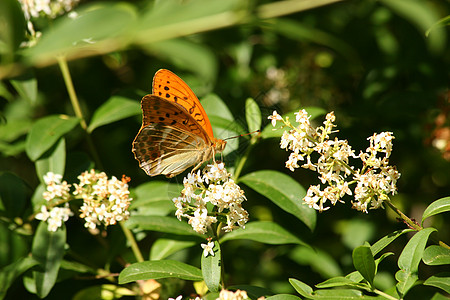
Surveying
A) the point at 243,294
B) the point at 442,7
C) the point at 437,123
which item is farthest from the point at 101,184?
the point at 442,7

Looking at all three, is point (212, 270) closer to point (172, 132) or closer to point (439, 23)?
point (172, 132)

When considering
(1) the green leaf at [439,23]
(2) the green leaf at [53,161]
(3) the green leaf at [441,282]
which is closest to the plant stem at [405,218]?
(3) the green leaf at [441,282]

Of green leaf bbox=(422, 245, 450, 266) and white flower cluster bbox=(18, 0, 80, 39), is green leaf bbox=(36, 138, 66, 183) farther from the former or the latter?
green leaf bbox=(422, 245, 450, 266)

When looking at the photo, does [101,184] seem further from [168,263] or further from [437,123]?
[437,123]

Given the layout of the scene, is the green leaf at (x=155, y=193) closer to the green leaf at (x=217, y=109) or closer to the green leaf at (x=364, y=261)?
the green leaf at (x=217, y=109)

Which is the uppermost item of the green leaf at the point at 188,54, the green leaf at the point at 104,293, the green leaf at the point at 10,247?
the green leaf at the point at 188,54

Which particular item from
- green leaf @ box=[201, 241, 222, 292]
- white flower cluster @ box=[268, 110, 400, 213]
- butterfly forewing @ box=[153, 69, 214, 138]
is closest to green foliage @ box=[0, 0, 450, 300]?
green leaf @ box=[201, 241, 222, 292]

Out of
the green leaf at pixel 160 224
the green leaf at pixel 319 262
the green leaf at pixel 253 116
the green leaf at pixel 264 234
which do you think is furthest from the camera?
the green leaf at pixel 319 262
